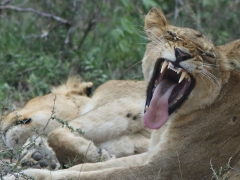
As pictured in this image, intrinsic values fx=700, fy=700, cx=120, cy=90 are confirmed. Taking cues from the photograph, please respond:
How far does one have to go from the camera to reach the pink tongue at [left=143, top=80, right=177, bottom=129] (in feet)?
14.9

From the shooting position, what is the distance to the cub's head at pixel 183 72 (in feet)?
14.4

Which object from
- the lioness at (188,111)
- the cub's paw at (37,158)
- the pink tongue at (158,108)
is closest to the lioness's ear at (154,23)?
the lioness at (188,111)

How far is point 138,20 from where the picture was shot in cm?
822

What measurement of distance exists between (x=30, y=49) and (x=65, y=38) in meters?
0.44

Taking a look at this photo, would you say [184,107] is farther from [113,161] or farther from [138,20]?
[138,20]

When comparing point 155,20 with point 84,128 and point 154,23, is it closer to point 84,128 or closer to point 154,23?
point 154,23

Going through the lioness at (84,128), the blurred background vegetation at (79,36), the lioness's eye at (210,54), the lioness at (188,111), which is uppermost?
the lioness's eye at (210,54)

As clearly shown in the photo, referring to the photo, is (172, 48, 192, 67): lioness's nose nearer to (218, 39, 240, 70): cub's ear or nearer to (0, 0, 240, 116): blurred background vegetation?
(218, 39, 240, 70): cub's ear

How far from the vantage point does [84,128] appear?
17.9ft

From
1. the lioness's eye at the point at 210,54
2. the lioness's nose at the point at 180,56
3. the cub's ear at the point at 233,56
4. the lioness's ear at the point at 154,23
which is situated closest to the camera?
the lioness's nose at the point at 180,56

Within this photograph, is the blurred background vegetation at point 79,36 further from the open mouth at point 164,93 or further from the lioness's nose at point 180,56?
the lioness's nose at point 180,56

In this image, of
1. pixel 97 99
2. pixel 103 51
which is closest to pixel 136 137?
pixel 97 99

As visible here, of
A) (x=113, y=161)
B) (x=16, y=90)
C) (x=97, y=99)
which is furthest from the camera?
(x=16, y=90)

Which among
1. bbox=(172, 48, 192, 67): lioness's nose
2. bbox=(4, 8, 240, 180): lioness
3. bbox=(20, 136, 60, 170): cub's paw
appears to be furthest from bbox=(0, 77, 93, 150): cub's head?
bbox=(172, 48, 192, 67): lioness's nose
